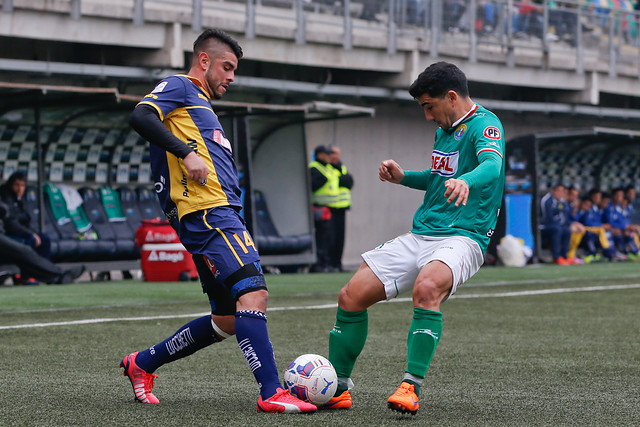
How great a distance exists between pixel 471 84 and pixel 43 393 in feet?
65.6

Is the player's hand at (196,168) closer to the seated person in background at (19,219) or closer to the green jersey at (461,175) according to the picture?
the green jersey at (461,175)

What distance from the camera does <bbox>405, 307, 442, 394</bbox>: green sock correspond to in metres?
4.98

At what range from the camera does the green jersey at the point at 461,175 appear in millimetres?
5254

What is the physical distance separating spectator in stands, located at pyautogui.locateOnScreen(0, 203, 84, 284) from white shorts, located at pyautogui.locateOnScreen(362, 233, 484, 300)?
920cm

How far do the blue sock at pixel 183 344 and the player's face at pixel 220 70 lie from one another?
117 cm

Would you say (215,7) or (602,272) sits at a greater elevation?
(215,7)

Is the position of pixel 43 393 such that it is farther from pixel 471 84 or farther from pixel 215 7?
pixel 471 84

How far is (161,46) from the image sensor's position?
17.4 metres

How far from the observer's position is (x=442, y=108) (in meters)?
5.37

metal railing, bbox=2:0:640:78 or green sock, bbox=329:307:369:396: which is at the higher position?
metal railing, bbox=2:0:640:78

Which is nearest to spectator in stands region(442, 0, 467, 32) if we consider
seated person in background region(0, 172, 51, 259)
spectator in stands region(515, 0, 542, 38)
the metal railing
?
the metal railing

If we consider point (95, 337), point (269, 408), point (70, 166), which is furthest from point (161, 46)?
point (269, 408)

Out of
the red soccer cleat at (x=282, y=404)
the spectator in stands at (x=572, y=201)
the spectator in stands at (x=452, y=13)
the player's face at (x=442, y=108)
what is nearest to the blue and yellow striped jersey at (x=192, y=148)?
the red soccer cleat at (x=282, y=404)

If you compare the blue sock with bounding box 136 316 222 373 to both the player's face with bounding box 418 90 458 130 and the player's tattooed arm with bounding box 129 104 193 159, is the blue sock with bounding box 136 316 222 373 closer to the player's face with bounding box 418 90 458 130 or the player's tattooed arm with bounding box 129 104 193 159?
the player's tattooed arm with bounding box 129 104 193 159
